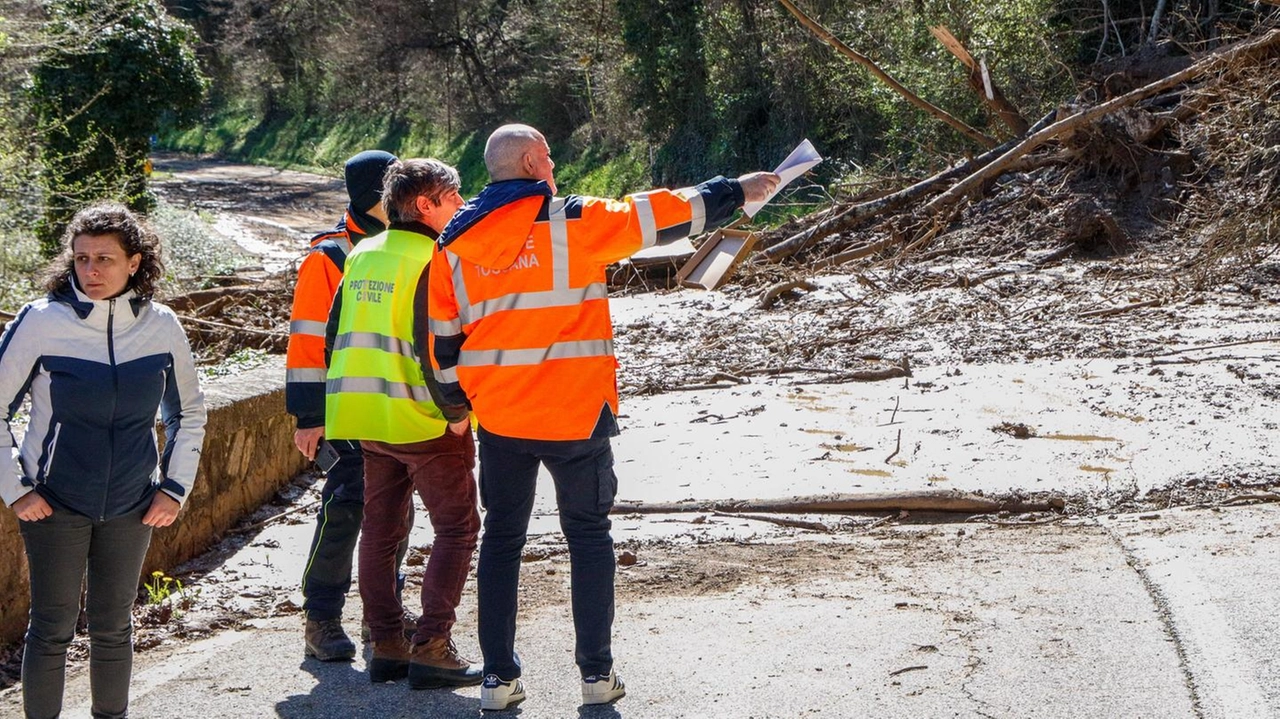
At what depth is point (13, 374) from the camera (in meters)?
3.81

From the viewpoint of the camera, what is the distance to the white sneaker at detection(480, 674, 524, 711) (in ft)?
13.9

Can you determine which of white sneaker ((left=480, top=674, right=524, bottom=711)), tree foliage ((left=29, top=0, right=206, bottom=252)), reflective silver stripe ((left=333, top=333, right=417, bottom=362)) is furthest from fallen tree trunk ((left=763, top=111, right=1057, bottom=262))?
tree foliage ((left=29, top=0, right=206, bottom=252))

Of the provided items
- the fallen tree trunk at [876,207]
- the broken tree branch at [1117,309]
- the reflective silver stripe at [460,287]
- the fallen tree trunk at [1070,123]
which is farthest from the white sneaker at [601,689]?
the fallen tree trunk at [1070,123]

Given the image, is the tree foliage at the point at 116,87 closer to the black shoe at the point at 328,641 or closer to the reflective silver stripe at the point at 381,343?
the black shoe at the point at 328,641

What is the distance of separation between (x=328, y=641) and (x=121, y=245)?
1684 mm

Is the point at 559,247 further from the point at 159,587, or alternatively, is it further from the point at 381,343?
the point at 159,587

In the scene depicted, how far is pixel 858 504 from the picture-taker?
6.66 meters

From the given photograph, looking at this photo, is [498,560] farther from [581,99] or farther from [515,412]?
[581,99]

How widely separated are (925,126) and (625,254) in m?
15.5

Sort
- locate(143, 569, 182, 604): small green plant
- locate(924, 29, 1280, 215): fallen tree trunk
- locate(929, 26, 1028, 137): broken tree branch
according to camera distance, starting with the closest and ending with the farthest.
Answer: locate(143, 569, 182, 604): small green plant, locate(924, 29, 1280, 215): fallen tree trunk, locate(929, 26, 1028, 137): broken tree branch

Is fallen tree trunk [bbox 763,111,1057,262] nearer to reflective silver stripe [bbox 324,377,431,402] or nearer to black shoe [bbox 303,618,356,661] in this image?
black shoe [bbox 303,618,356,661]

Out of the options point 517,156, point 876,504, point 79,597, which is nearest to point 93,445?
point 79,597

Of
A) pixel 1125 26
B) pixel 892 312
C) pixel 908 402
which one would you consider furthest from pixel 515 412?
pixel 1125 26

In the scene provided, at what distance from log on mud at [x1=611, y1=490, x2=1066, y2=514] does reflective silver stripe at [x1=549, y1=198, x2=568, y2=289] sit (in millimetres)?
2908
